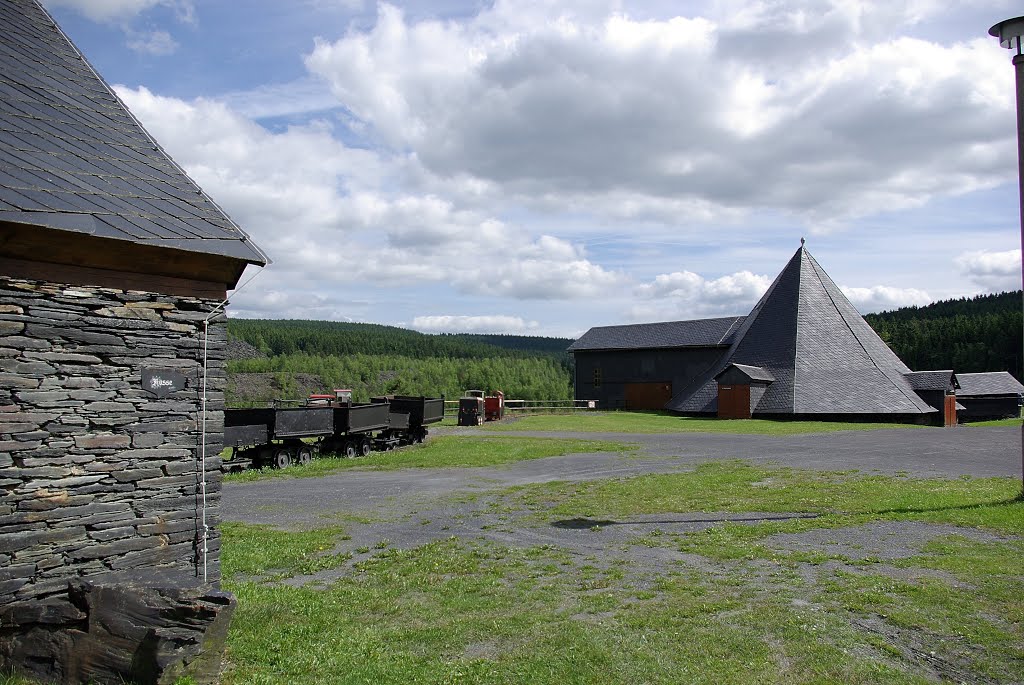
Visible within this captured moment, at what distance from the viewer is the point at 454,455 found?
70.8 feet

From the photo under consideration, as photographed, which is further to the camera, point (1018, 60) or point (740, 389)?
point (740, 389)

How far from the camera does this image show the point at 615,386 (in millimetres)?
55219

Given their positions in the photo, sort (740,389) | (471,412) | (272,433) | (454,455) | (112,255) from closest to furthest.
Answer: (112,255) < (272,433) < (454,455) < (471,412) < (740,389)

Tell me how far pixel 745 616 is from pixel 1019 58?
10773 millimetres

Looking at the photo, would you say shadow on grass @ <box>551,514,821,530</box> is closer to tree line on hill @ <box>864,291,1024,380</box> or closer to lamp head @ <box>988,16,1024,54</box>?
lamp head @ <box>988,16,1024,54</box>

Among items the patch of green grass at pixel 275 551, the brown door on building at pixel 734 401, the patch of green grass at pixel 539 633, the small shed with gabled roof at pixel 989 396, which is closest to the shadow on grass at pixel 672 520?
the patch of green grass at pixel 539 633

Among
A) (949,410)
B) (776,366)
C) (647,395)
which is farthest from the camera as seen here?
(647,395)

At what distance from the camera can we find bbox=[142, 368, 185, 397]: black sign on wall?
666cm

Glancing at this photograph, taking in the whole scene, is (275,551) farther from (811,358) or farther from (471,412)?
(811,358)

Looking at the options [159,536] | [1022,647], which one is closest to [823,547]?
[1022,647]

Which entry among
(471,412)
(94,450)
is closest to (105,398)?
(94,450)

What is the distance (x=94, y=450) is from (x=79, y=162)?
275 centimetres

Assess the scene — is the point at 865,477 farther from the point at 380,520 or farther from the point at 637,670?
the point at 637,670

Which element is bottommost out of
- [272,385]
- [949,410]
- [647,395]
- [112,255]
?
[949,410]
